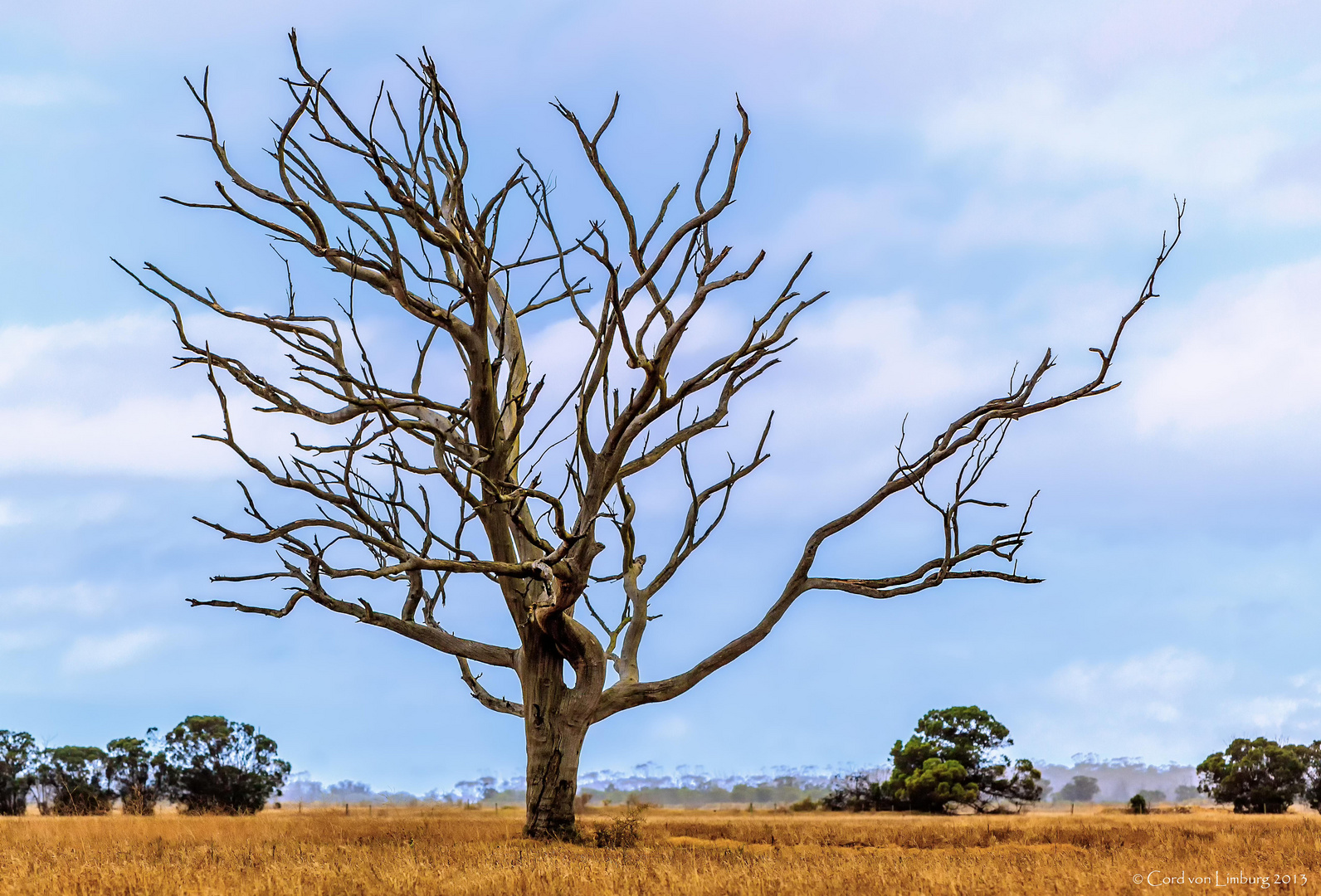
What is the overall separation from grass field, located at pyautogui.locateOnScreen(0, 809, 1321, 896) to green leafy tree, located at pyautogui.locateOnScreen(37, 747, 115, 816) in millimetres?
14094

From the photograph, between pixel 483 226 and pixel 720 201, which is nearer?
pixel 720 201

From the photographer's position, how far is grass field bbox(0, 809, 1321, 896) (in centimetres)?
916

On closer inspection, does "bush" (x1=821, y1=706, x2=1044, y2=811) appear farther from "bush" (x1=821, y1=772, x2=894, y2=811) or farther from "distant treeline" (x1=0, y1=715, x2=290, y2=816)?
"distant treeline" (x1=0, y1=715, x2=290, y2=816)

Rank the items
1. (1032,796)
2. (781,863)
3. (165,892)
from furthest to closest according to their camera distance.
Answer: (1032,796) < (781,863) < (165,892)

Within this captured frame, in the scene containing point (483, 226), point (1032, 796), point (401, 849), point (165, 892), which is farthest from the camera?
point (1032, 796)

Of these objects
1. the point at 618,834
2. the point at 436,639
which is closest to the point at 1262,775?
the point at 618,834

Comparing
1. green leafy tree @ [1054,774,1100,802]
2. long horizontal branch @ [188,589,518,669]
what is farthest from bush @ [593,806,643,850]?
green leafy tree @ [1054,774,1100,802]

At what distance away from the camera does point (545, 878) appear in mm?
9438

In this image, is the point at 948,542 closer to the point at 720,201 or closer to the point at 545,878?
the point at 720,201

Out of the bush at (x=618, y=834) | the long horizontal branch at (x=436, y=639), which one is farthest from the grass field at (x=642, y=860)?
the long horizontal branch at (x=436, y=639)

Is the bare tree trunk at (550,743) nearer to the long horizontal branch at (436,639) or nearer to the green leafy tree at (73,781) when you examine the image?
the long horizontal branch at (436,639)

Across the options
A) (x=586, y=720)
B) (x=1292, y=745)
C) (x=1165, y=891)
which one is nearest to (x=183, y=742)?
(x=586, y=720)

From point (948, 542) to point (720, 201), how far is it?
5.67m

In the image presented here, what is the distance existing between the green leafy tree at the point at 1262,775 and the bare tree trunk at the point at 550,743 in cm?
2506
